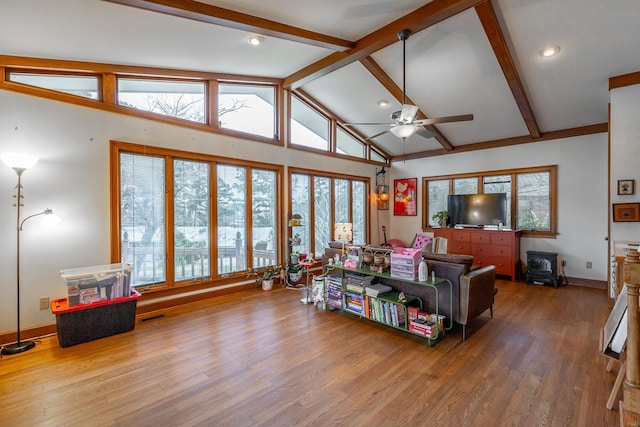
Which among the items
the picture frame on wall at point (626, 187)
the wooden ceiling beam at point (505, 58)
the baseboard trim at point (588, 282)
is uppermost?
the wooden ceiling beam at point (505, 58)

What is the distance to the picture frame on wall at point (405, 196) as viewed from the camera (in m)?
7.67

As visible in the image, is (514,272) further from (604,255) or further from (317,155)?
(317,155)

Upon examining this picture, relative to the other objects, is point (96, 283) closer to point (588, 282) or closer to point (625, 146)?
point (625, 146)

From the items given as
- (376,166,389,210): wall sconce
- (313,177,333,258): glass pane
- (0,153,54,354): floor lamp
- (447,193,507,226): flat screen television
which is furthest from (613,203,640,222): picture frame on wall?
(0,153,54,354): floor lamp

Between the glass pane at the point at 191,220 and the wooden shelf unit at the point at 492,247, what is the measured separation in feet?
16.4

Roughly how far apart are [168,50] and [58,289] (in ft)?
10.1

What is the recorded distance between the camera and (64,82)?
11.6 ft

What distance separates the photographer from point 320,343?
307 centimetres

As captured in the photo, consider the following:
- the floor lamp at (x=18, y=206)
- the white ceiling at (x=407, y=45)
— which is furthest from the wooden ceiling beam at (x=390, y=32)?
the floor lamp at (x=18, y=206)

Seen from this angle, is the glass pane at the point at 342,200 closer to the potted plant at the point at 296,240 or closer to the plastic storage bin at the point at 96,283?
the potted plant at the point at 296,240

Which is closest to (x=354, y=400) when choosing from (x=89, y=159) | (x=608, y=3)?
(x=89, y=159)

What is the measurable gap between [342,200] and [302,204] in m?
1.29

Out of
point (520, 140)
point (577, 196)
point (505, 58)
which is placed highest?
point (505, 58)

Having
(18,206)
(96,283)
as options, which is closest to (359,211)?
(96,283)
